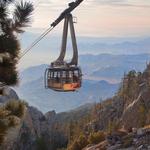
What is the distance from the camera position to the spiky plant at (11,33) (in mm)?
13053

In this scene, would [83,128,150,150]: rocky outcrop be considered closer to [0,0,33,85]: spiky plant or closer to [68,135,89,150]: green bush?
[68,135,89,150]: green bush

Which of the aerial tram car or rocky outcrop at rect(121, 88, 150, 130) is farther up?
the aerial tram car

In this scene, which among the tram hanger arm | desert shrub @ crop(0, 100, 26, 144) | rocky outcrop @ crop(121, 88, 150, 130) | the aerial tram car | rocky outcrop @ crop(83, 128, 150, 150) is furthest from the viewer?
rocky outcrop @ crop(121, 88, 150, 130)

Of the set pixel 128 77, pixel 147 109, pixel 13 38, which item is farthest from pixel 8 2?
pixel 128 77

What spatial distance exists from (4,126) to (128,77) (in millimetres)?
140437

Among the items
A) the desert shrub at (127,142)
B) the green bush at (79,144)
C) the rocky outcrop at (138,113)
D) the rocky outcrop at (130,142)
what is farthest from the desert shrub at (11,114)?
the rocky outcrop at (138,113)

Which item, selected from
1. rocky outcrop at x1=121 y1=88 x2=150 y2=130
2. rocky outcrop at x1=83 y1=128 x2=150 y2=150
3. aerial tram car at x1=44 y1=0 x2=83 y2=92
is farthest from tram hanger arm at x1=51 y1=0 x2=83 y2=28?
rocky outcrop at x1=121 y1=88 x2=150 y2=130

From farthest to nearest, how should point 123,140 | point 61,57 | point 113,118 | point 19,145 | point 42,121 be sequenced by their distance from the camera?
1. point 42,121
2. point 113,118
3. point 19,145
4. point 123,140
5. point 61,57

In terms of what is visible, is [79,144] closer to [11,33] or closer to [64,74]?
[64,74]

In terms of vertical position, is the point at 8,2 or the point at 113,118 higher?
the point at 8,2

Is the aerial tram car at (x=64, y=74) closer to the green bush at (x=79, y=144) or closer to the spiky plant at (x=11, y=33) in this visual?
the spiky plant at (x=11, y=33)

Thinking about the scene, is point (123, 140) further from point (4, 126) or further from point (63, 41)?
point (4, 126)

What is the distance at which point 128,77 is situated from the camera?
499 feet

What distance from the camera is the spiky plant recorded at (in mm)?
13053
